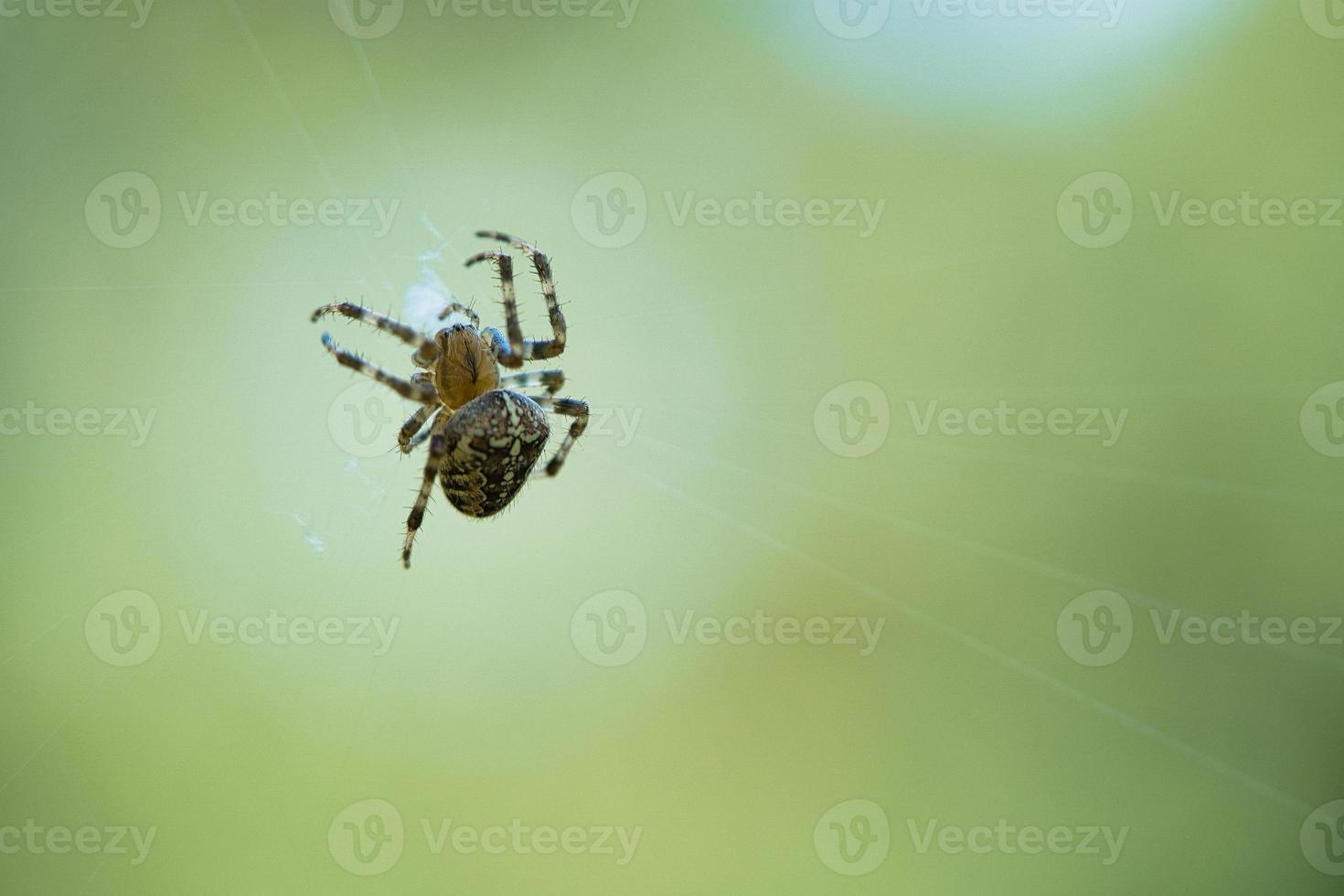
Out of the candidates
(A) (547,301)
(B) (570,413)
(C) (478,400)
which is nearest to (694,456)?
(B) (570,413)

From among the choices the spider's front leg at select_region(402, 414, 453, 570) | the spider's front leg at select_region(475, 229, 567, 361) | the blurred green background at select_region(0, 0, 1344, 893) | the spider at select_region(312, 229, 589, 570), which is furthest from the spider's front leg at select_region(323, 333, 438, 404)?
the blurred green background at select_region(0, 0, 1344, 893)

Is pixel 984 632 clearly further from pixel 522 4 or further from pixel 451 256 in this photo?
pixel 522 4

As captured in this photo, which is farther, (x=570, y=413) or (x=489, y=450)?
(x=570, y=413)

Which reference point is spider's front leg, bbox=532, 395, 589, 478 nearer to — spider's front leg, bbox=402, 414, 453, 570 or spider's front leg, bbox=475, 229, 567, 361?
spider's front leg, bbox=475, 229, 567, 361

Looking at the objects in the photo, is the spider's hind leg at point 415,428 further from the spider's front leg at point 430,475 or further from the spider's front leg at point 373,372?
the spider's front leg at point 373,372

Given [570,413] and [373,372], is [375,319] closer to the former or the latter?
[373,372]

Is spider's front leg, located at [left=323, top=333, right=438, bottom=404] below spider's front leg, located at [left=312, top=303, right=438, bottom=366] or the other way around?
below
